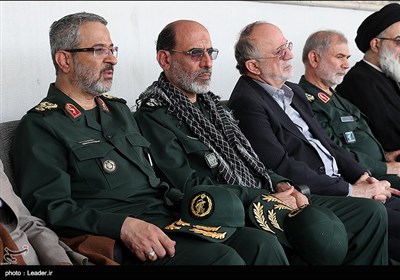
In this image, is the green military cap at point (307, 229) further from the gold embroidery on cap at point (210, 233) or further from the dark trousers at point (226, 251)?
the gold embroidery on cap at point (210, 233)

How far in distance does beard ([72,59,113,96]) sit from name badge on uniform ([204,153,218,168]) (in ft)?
2.04

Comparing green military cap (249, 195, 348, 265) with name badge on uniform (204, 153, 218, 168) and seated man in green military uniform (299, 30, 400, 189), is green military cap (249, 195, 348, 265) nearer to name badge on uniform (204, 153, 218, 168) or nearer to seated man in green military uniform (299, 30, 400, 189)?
name badge on uniform (204, 153, 218, 168)

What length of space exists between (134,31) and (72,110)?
204 cm

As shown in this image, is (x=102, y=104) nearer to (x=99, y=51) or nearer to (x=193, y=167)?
(x=99, y=51)

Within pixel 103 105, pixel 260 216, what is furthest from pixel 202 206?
pixel 103 105

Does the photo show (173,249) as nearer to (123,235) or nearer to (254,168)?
(123,235)

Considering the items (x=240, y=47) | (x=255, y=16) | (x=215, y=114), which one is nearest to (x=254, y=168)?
(x=215, y=114)

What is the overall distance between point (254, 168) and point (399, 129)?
5.98 feet

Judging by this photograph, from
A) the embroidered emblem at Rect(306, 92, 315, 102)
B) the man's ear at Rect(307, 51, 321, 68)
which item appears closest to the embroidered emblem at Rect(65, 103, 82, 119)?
the embroidered emblem at Rect(306, 92, 315, 102)

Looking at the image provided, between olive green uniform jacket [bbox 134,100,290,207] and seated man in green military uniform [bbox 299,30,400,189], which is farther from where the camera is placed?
seated man in green military uniform [bbox 299,30,400,189]

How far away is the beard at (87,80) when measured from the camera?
390cm

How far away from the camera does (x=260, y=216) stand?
12.8 ft

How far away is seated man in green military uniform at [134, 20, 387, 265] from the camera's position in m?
4.11

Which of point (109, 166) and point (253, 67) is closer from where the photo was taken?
point (109, 166)
